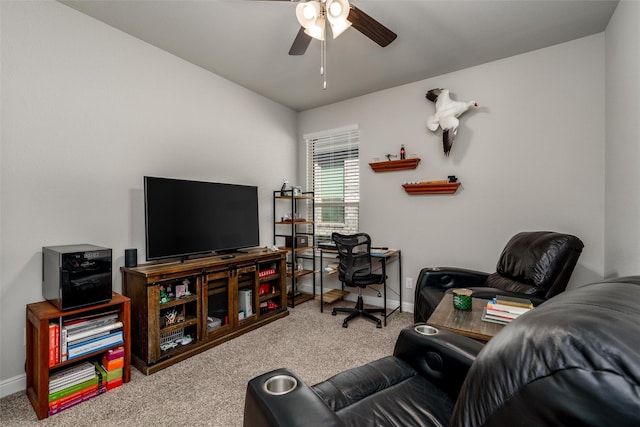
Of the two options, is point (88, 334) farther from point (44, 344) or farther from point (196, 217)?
point (196, 217)

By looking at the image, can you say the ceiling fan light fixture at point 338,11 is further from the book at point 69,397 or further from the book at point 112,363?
the book at point 69,397

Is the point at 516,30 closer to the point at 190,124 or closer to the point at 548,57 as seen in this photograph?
the point at 548,57

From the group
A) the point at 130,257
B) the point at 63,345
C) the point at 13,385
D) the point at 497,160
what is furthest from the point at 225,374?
the point at 497,160

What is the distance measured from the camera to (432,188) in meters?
3.20

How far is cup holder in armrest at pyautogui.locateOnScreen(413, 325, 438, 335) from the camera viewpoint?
4.48 ft

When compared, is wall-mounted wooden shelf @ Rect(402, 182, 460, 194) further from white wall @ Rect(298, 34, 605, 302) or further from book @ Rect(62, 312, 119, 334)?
book @ Rect(62, 312, 119, 334)

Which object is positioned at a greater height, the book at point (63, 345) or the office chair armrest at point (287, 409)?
the office chair armrest at point (287, 409)

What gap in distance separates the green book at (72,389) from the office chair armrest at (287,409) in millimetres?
1660

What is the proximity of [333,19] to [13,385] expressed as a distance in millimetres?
3154

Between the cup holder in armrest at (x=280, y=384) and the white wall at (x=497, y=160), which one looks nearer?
the cup holder in armrest at (x=280, y=384)

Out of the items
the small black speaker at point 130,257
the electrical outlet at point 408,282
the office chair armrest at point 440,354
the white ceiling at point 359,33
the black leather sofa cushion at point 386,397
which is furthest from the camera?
the electrical outlet at point 408,282

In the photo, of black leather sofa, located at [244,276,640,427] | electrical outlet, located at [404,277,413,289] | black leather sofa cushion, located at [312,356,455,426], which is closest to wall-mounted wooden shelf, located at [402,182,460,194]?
electrical outlet, located at [404,277,413,289]

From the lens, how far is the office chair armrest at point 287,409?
29.8 inches

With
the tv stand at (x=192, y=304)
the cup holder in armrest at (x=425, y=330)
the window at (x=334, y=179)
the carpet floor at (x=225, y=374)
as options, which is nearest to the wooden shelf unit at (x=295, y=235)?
the window at (x=334, y=179)
